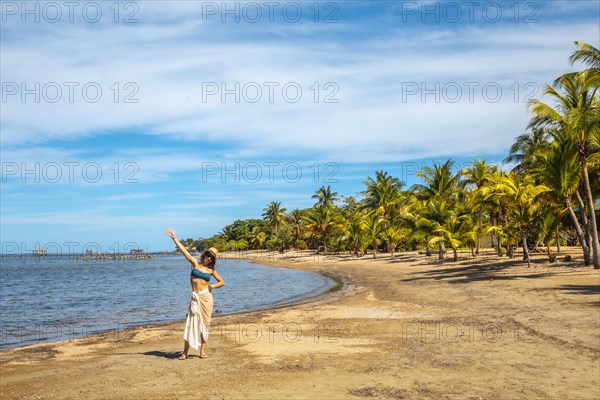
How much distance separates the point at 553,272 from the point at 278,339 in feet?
54.8

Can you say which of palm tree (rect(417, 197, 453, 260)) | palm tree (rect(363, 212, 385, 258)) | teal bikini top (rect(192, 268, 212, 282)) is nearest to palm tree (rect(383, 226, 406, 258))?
palm tree (rect(363, 212, 385, 258))

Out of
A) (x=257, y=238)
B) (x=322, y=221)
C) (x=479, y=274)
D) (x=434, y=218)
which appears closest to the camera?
(x=479, y=274)

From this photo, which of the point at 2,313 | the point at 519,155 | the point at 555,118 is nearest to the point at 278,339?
the point at 555,118

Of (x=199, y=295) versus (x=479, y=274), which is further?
(x=479, y=274)

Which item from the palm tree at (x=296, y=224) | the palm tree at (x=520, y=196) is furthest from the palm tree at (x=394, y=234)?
the palm tree at (x=296, y=224)

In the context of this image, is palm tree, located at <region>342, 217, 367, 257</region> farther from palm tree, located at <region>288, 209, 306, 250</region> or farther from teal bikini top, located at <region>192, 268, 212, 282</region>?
teal bikini top, located at <region>192, 268, 212, 282</region>

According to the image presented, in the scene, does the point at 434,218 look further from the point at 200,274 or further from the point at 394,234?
the point at 200,274

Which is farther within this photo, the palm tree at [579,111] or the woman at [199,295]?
the palm tree at [579,111]

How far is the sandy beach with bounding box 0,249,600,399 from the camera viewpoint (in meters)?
7.39

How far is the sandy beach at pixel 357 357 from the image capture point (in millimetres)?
7387

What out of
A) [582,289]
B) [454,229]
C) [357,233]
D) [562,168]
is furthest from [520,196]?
[357,233]

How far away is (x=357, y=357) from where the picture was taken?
9.52 metres

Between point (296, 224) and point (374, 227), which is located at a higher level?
point (296, 224)

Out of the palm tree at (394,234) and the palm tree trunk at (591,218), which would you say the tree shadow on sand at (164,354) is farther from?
the palm tree at (394,234)
